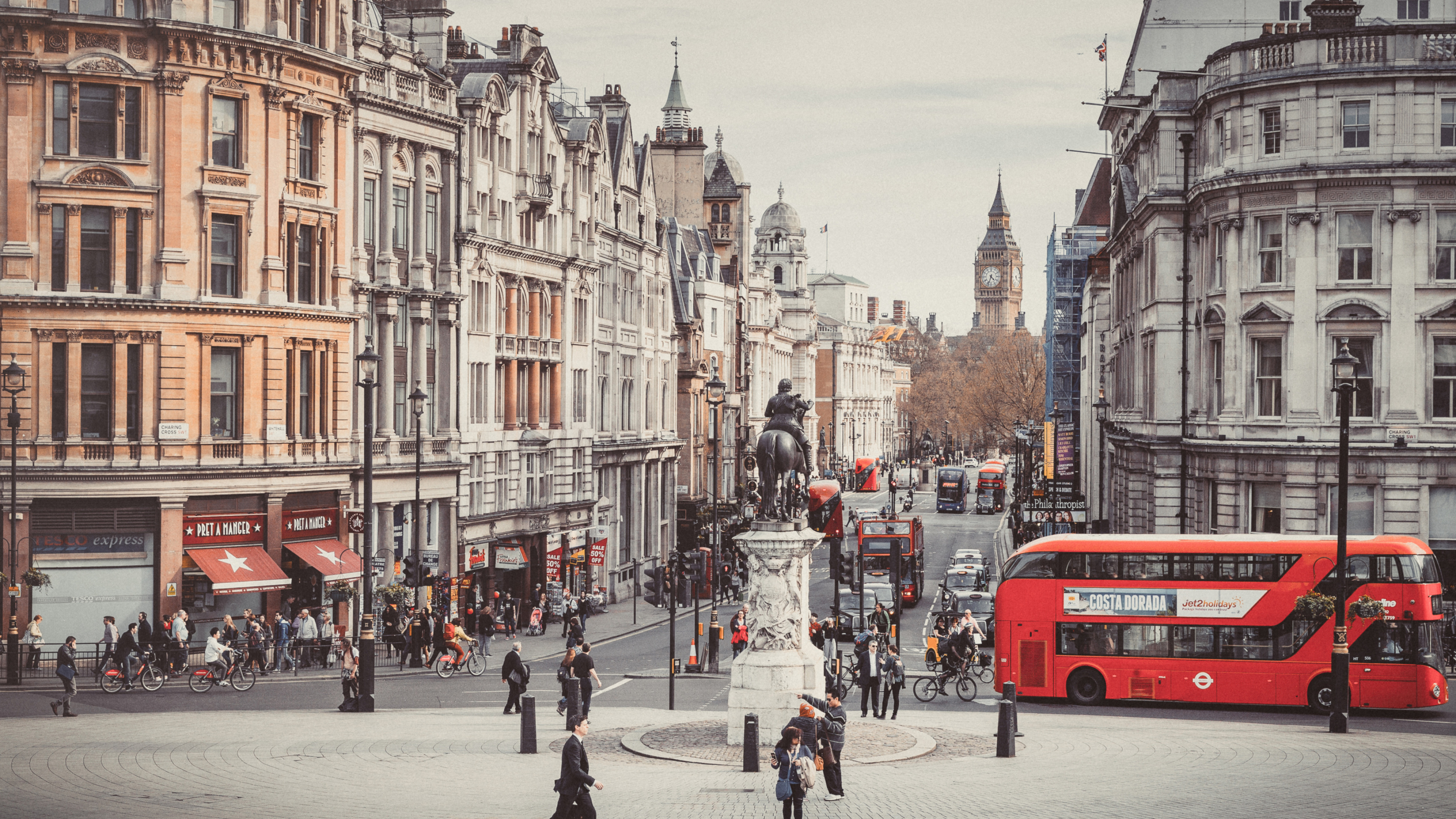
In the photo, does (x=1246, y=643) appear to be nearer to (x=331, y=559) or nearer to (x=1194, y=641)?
(x=1194, y=641)

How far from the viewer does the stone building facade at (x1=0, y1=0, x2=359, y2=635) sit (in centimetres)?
3825

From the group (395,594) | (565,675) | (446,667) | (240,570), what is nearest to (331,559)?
(240,570)

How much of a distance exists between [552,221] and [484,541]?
42.9 feet

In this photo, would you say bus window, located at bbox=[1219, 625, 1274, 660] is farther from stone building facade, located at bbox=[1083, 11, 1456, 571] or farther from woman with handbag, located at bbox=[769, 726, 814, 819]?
woman with handbag, located at bbox=[769, 726, 814, 819]

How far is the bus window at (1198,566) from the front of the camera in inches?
1294

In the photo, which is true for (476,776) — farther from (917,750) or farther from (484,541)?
(484,541)

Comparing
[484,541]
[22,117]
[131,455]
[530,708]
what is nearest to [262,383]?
[131,455]

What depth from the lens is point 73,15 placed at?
38.0 metres

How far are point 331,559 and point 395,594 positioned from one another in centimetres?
386

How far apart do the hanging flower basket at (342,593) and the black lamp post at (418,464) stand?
1683 mm

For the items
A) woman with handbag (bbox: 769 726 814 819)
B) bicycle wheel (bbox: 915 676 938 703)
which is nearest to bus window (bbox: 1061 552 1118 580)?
bicycle wheel (bbox: 915 676 938 703)

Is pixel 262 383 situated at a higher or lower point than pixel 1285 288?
lower

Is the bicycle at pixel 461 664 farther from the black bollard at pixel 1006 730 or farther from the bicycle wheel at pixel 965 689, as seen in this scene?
the black bollard at pixel 1006 730

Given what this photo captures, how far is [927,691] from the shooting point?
35.8 m
